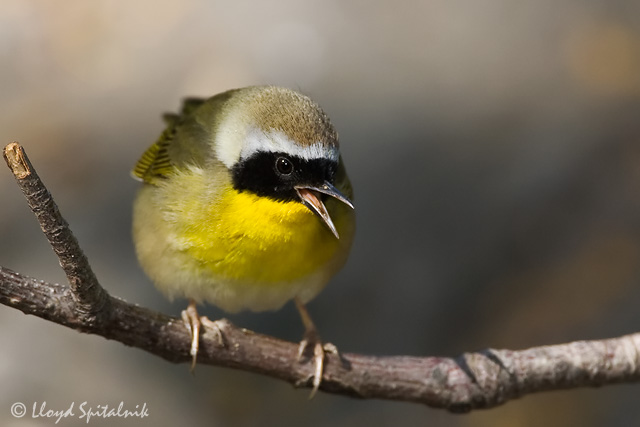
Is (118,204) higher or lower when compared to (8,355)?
higher

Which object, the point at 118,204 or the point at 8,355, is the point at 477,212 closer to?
the point at 118,204

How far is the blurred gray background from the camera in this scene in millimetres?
4527

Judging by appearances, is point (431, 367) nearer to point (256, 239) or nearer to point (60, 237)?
point (256, 239)

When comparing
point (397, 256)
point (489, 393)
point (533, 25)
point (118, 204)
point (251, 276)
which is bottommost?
point (489, 393)

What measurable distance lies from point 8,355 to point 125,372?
64 centimetres

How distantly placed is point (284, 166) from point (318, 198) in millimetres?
173

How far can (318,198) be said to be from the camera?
2893mm

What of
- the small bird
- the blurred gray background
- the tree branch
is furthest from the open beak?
the blurred gray background

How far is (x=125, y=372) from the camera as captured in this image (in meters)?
4.39

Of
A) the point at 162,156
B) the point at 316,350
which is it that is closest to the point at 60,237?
the point at 316,350

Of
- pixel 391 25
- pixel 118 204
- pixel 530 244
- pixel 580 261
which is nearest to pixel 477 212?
pixel 530 244

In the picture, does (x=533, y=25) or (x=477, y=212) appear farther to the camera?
(x=533, y=25)

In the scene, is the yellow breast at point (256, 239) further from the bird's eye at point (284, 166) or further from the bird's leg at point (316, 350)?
the bird's leg at point (316, 350)

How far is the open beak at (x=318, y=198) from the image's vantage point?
282cm
